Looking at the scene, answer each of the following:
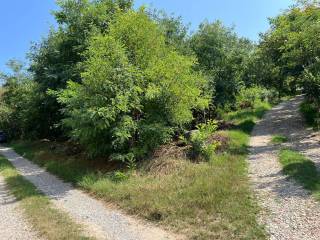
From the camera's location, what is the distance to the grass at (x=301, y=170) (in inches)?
448

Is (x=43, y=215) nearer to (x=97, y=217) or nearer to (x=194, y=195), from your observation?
(x=97, y=217)

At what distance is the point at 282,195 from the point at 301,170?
8.33 ft

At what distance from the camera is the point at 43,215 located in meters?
11.3

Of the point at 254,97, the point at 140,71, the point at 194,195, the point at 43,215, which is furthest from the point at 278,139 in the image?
the point at 254,97

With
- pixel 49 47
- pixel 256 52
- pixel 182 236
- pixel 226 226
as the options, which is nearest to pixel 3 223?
pixel 182 236

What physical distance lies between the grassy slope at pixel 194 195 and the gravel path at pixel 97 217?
1.26 feet

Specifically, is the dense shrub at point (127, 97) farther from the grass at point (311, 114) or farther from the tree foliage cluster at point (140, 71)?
the grass at point (311, 114)

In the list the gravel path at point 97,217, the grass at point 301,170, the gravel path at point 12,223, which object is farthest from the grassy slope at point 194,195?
the gravel path at point 12,223

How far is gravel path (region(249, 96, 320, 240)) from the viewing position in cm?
863

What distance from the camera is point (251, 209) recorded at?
388 inches

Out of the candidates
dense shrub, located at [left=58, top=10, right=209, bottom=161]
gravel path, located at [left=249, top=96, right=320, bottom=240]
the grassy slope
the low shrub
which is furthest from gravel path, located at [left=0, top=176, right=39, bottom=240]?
the low shrub

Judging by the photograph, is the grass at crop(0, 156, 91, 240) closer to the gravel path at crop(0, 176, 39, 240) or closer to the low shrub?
the gravel path at crop(0, 176, 39, 240)

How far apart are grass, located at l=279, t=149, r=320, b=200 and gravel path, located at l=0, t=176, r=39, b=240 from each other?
23.3 ft

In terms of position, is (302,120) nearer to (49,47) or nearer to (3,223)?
(49,47)
